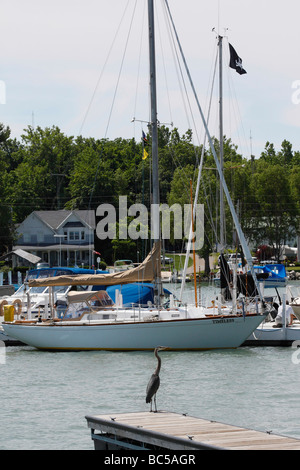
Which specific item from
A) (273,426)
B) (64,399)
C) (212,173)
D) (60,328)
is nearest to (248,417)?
(273,426)

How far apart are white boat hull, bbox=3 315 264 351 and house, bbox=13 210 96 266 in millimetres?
68940

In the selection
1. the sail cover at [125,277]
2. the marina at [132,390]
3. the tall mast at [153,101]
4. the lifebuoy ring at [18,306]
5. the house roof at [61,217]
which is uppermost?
the tall mast at [153,101]

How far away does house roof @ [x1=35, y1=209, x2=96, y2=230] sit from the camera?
10150cm

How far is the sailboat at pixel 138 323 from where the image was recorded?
1169 inches

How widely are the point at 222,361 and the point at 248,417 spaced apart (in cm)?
833

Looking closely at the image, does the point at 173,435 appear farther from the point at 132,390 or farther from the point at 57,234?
the point at 57,234

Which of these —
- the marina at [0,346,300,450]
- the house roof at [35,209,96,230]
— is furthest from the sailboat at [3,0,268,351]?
the house roof at [35,209,96,230]

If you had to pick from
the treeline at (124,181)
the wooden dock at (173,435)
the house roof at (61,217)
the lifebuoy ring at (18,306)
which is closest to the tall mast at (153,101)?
the lifebuoy ring at (18,306)

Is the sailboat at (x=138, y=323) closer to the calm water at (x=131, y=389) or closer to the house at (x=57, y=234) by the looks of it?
the calm water at (x=131, y=389)

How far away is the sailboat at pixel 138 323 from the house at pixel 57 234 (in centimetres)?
6767

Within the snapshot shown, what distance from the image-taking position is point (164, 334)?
29719mm

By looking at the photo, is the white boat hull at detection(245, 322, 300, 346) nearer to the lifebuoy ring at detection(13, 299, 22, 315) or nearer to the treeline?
the lifebuoy ring at detection(13, 299, 22, 315)

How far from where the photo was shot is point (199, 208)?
8056 cm
